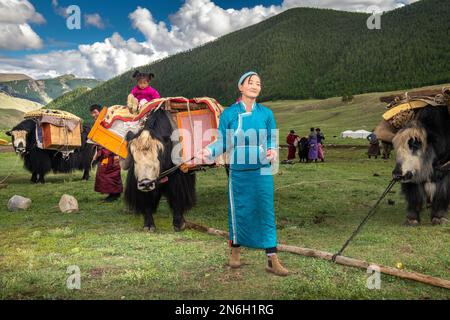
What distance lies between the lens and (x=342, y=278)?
13.0ft

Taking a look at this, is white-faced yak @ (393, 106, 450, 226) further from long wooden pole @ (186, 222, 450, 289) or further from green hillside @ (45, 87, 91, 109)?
green hillside @ (45, 87, 91, 109)

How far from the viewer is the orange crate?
666 cm

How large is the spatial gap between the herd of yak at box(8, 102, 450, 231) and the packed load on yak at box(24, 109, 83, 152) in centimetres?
672

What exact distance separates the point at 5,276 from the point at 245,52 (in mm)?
146337

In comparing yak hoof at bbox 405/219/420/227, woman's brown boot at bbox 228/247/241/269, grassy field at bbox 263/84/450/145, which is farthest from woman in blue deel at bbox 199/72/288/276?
grassy field at bbox 263/84/450/145

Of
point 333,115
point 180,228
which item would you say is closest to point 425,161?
point 180,228

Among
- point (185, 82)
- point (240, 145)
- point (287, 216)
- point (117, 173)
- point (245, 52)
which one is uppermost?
point (245, 52)

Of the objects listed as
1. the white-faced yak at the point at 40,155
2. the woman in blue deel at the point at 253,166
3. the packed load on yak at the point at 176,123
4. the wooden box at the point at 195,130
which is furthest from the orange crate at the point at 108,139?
the white-faced yak at the point at 40,155

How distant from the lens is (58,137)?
12367 millimetres

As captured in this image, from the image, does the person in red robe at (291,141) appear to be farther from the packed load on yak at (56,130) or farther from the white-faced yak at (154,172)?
the white-faced yak at (154,172)
